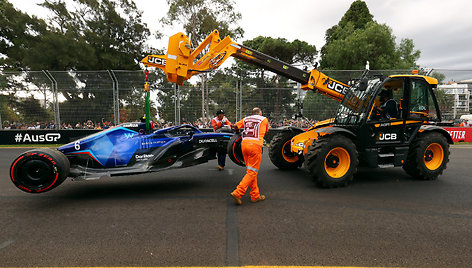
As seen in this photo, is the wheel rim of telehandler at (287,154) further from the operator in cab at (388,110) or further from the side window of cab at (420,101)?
the side window of cab at (420,101)

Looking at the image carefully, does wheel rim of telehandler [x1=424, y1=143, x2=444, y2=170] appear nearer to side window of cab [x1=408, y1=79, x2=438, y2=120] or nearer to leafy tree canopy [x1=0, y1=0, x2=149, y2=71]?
side window of cab [x1=408, y1=79, x2=438, y2=120]

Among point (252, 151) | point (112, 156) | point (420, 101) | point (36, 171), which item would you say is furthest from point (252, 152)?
point (420, 101)

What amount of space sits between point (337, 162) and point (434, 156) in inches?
105

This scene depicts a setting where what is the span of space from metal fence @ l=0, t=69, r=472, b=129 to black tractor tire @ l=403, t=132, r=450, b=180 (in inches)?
254

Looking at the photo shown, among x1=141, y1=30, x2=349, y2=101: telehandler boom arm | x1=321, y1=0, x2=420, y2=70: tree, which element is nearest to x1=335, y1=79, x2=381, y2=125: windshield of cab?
x1=141, y1=30, x2=349, y2=101: telehandler boom arm

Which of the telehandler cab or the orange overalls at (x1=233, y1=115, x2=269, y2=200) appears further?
the telehandler cab

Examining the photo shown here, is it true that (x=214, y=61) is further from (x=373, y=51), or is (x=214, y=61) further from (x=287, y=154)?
(x=373, y=51)

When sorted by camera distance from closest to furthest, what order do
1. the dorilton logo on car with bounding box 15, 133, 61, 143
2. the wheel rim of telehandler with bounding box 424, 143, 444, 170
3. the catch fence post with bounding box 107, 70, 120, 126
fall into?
the wheel rim of telehandler with bounding box 424, 143, 444, 170 < the dorilton logo on car with bounding box 15, 133, 61, 143 < the catch fence post with bounding box 107, 70, 120, 126

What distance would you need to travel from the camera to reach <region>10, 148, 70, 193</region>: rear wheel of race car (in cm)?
378

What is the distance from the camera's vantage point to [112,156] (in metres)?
4.47

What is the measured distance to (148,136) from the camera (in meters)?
4.78

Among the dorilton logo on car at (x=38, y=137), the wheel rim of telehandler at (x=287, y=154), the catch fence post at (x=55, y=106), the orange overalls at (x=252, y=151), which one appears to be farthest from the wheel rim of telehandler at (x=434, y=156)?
the catch fence post at (x=55, y=106)

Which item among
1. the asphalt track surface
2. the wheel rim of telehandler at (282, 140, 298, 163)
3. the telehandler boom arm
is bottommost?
the asphalt track surface

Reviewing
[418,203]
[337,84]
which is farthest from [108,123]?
[418,203]
